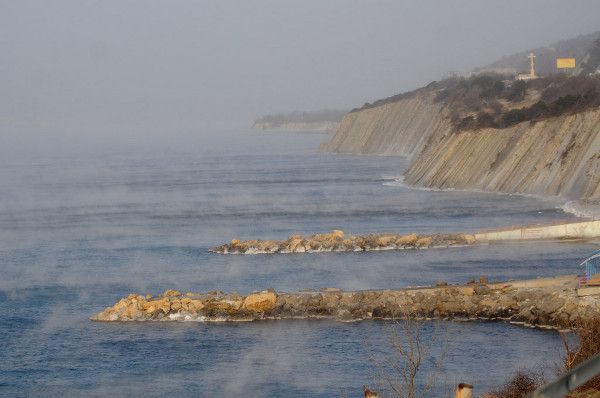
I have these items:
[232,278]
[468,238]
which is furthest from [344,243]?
[232,278]

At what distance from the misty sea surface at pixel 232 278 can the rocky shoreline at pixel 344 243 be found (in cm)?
121

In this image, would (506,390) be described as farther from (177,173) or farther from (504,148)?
(177,173)

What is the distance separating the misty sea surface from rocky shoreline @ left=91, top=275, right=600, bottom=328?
0.56m

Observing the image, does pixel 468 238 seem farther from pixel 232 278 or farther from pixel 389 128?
pixel 389 128

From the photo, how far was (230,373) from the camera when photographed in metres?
23.4

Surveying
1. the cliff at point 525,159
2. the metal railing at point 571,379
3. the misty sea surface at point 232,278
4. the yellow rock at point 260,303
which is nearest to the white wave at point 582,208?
the misty sea surface at point 232,278

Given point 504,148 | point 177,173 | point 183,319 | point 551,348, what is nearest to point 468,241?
point 183,319

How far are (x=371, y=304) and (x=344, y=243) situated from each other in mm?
15028

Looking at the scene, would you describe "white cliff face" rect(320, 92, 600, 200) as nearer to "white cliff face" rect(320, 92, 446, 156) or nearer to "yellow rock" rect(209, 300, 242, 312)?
"white cliff face" rect(320, 92, 446, 156)

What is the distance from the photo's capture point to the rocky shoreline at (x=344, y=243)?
43.7 m

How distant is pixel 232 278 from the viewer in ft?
122

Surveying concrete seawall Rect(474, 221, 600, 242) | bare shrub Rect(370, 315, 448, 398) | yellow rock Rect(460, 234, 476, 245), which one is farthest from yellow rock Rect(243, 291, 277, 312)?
concrete seawall Rect(474, 221, 600, 242)

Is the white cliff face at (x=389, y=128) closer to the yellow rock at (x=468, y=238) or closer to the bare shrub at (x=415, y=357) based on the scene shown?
the yellow rock at (x=468, y=238)

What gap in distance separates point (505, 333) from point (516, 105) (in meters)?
55.9
